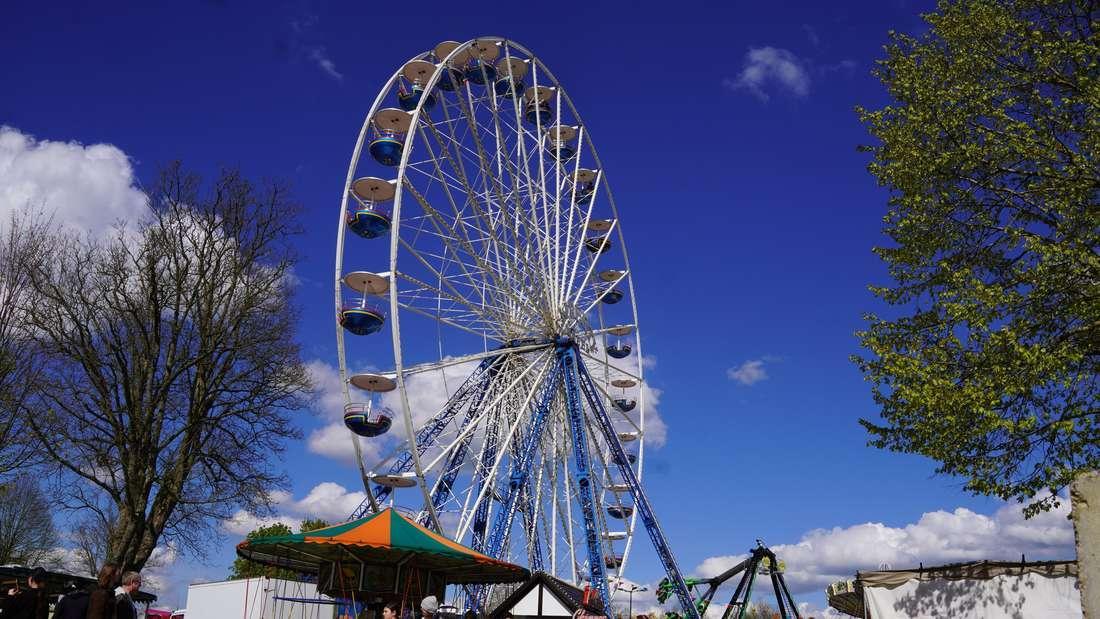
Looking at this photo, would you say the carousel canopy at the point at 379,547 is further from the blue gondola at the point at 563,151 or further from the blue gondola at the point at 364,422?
the blue gondola at the point at 563,151

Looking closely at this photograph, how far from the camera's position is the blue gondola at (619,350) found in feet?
118

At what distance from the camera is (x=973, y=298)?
1189 cm

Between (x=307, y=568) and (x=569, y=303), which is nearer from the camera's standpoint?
(x=307, y=568)

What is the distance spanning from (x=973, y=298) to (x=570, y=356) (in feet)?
57.7

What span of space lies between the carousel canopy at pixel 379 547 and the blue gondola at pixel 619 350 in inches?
785

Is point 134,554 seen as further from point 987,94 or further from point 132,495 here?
point 987,94

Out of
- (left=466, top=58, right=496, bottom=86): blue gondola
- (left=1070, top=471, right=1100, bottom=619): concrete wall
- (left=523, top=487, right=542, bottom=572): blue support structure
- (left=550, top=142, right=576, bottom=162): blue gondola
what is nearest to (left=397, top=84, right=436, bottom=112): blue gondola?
(left=466, top=58, right=496, bottom=86): blue gondola

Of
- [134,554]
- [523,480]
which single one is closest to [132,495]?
[134,554]

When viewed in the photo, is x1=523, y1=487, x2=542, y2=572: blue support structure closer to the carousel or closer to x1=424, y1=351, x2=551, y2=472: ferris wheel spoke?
x1=424, y1=351, x2=551, y2=472: ferris wheel spoke

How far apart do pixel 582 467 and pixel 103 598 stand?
72.3 feet

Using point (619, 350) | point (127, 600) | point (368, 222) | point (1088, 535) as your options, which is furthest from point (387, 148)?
point (1088, 535)

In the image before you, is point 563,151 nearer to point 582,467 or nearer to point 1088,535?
point 582,467

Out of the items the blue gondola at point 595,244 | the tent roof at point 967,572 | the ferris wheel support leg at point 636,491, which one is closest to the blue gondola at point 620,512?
the ferris wheel support leg at point 636,491

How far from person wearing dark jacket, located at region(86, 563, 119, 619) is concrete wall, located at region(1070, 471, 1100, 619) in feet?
21.3
